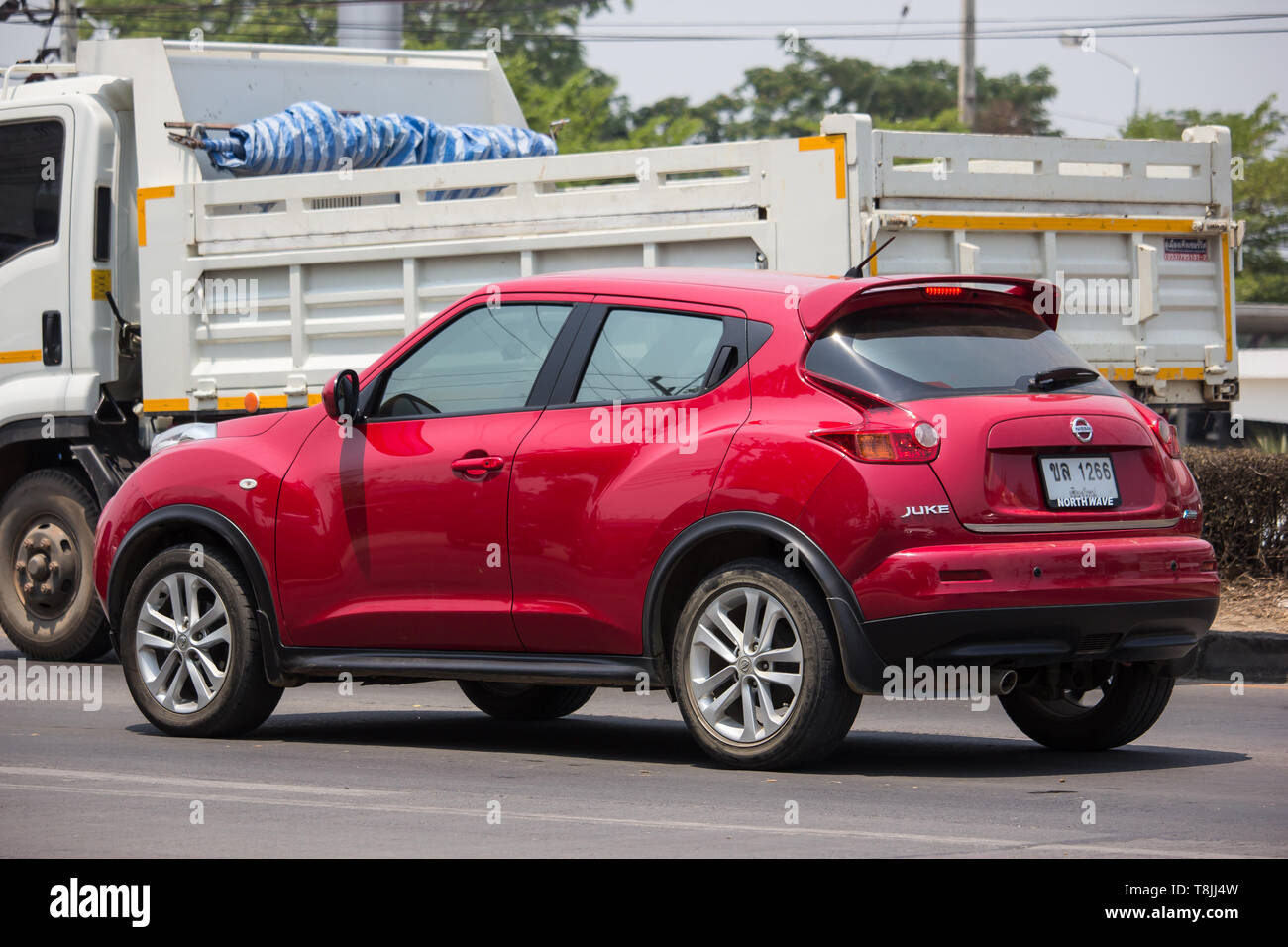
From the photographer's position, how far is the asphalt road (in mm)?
5777

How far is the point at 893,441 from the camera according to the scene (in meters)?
6.73

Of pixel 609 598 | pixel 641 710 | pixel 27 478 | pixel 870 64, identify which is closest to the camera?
pixel 609 598

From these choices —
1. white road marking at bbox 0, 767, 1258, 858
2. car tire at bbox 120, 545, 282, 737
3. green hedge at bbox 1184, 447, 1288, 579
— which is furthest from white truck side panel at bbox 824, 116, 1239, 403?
white road marking at bbox 0, 767, 1258, 858

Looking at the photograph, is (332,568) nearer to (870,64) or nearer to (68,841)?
(68,841)

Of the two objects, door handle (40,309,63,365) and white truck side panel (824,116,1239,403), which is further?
door handle (40,309,63,365)

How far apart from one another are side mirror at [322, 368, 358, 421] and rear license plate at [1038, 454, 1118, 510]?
2.72 metres

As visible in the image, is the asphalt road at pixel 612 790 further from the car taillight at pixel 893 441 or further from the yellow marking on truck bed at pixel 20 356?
the yellow marking on truck bed at pixel 20 356

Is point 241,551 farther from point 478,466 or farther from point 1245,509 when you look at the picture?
point 1245,509

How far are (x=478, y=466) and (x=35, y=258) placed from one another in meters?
6.34

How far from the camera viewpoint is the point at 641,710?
989 centimetres

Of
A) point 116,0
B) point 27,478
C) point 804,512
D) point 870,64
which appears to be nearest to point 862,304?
point 804,512

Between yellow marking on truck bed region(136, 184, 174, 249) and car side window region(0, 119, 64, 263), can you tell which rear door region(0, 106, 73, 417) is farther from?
yellow marking on truck bed region(136, 184, 174, 249)

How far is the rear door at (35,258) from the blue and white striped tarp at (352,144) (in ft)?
3.28
